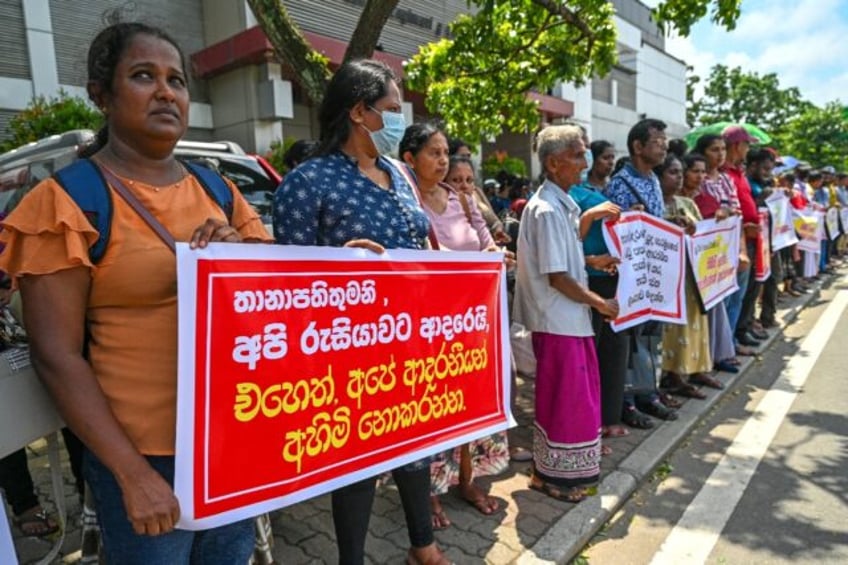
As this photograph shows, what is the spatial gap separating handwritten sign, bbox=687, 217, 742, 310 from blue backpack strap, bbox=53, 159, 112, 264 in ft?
12.8

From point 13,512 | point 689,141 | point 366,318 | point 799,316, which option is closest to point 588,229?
point 366,318

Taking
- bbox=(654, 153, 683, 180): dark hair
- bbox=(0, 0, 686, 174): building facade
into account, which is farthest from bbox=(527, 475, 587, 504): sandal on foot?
bbox=(0, 0, 686, 174): building facade

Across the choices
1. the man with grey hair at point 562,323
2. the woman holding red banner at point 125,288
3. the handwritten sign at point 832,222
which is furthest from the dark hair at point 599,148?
the handwritten sign at point 832,222

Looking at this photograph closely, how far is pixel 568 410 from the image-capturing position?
2.96 metres

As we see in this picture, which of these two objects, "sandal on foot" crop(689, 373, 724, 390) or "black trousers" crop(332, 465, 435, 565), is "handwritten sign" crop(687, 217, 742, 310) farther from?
"black trousers" crop(332, 465, 435, 565)

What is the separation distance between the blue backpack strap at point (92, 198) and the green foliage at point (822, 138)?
98.1ft

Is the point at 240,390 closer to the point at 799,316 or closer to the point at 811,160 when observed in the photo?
the point at 799,316

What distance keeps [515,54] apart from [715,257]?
2.81m

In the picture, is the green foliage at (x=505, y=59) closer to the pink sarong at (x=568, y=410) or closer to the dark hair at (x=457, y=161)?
the dark hair at (x=457, y=161)

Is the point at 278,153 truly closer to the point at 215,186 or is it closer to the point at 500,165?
the point at 500,165

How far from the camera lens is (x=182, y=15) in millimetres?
11328

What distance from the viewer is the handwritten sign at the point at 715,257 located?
14.6ft

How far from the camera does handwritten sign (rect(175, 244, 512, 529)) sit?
4.71ft

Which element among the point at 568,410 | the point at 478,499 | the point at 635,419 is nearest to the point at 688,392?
the point at 635,419
